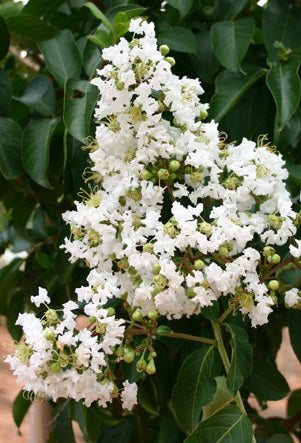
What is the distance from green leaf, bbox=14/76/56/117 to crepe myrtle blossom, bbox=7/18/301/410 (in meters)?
0.28

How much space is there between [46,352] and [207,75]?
0.52 metres

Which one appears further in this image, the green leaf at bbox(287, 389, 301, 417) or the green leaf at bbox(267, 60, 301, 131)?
the green leaf at bbox(287, 389, 301, 417)

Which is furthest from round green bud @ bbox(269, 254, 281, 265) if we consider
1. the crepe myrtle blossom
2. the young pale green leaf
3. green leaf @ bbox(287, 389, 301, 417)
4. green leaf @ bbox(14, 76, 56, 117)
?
green leaf @ bbox(287, 389, 301, 417)

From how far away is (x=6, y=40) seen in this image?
1017mm

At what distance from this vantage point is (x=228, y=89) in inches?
36.9

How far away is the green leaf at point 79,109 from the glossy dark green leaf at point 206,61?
201 mm

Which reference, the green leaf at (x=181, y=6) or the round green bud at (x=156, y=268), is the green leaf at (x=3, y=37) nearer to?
the green leaf at (x=181, y=6)

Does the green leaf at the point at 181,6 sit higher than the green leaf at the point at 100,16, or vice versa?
the green leaf at the point at 100,16

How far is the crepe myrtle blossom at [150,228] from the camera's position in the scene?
2.26 ft

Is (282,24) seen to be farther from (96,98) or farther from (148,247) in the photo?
(148,247)

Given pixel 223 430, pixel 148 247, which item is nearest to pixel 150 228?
pixel 148 247

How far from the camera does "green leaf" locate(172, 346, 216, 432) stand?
2.65 ft

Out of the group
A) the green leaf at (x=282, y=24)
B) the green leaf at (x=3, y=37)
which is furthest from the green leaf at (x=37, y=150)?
the green leaf at (x=282, y=24)

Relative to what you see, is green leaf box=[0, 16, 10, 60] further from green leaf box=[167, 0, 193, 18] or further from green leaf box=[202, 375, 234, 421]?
green leaf box=[202, 375, 234, 421]
